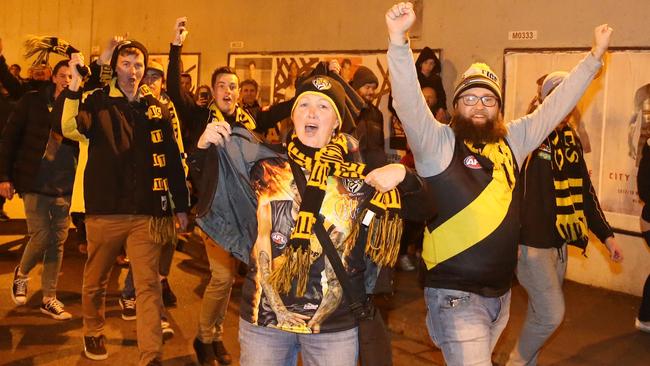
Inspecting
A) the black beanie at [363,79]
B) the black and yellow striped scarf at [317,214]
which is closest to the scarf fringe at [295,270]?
the black and yellow striped scarf at [317,214]

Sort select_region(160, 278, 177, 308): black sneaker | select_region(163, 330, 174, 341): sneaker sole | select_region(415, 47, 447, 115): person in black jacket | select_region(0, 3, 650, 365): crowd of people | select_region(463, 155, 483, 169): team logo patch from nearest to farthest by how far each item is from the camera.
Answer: select_region(0, 3, 650, 365): crowd of people → select_region(463, 155, 483, 169): team logo patch → select_region(163, 330, 174, 341): sneaker sole → select_region(160, 278, 177, 308): black sneaker → select_region(415, 47, 447, 115): person in black jacket

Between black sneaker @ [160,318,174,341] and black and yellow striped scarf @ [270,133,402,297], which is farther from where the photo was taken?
black sneaker @ [160,318,174,341]

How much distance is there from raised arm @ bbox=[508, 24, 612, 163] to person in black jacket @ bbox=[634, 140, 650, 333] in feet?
10.1

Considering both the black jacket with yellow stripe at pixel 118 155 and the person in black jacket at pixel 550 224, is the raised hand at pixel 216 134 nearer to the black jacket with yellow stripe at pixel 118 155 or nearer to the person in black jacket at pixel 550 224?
the black jacket with yellow stripe at pixel 118 155

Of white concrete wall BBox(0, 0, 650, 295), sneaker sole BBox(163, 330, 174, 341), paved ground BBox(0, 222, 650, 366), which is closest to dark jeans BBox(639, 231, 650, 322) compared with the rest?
paved ground BBox(0, 222, 650, 366)

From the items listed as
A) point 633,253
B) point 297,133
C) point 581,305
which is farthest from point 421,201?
point 633,253

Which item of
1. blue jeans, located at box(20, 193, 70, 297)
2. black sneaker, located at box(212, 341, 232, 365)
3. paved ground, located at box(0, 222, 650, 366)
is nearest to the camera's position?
black sneaker, located at box(212, 341, 232, 365)

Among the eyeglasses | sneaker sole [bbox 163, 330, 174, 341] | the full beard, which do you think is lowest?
sneaker sole [bbox 163, 330, 174, 341]

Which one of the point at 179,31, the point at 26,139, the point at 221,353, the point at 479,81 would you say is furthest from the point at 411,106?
the point at 26,139

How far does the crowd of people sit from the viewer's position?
3.81m

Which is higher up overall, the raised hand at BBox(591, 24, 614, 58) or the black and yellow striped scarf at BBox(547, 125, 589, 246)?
the raised hand at BBox(591, 24, 614, 58)

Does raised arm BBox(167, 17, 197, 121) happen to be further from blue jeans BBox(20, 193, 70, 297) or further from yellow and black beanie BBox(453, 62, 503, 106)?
yellow and black beanie BBox(453, 62, 503, 106)

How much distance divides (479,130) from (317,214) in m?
1.13

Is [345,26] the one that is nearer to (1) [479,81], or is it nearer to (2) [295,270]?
(1) [479,81]
